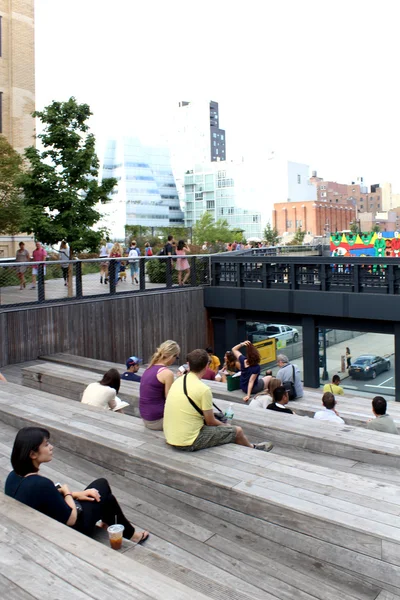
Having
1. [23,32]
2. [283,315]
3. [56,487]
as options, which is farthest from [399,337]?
[23,32]

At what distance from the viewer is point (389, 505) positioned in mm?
4246

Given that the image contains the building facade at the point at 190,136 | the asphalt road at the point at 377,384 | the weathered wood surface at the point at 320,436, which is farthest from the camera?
the building facade at the point at 190,136

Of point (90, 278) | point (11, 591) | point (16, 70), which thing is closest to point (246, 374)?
point (90, 278)

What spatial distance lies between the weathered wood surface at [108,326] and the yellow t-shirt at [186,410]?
8456 millimetres

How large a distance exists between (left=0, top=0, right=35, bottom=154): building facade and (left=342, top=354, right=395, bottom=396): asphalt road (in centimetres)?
1849

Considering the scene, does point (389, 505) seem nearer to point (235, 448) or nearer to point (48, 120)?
point (235, 448)

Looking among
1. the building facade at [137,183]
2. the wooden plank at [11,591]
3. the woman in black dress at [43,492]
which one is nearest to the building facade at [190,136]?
the building facade at [137,183]

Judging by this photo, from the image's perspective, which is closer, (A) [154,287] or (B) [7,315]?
(B) [7,315]

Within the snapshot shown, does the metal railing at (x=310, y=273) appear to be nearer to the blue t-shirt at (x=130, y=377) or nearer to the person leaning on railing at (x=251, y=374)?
the person leaning on railing at (x=251, y=374)

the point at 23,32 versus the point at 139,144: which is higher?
the point at 139,144

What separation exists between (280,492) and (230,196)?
154198 millimetres

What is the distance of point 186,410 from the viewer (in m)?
5.29

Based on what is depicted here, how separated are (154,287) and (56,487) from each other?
13398 mm

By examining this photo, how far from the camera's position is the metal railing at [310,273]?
16938 mm
